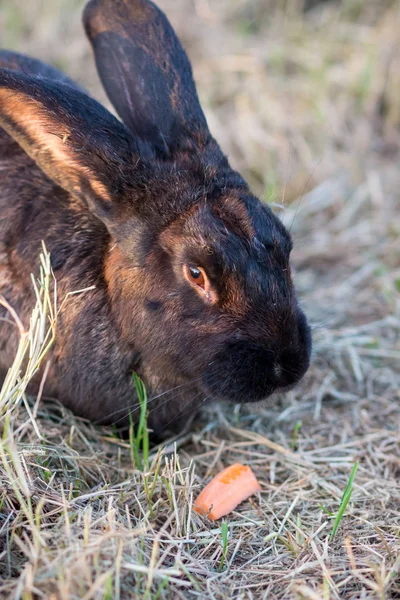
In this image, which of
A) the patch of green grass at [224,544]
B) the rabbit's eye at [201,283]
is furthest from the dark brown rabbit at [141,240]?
the patch of green grass at [224,544]

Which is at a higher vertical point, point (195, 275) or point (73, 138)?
point (73, 138)

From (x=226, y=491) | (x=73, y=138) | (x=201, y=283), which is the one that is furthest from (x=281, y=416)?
(x=73, y=138)

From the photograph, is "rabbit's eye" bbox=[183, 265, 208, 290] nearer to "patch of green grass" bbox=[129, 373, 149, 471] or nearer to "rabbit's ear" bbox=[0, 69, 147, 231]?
"rabbit's ear" bbox=[0, 69, 147, 231]

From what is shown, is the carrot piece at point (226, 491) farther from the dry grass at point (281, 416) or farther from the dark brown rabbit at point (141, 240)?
the dark brown rabbit at point (141, 240)

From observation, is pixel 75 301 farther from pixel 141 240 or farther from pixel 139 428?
pixel 139 428

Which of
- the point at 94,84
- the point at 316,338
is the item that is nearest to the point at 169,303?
the point at 316,338

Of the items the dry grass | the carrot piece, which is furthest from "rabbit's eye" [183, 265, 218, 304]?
the carrot piece

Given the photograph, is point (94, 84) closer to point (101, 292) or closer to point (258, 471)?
point (101, 292)
